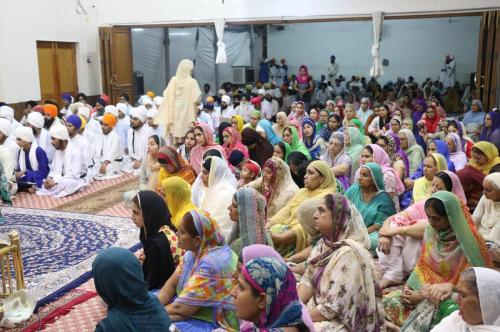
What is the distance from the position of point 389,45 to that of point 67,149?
11574 millimetres

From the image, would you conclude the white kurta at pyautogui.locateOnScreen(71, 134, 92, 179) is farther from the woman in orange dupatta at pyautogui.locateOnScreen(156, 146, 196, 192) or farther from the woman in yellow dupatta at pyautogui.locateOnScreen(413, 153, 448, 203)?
the woman in yellow dupatta at pyautogui.locateOnScreen(413, 153, 448, 203)

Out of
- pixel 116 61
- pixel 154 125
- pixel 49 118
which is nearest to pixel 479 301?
pixel 49 118

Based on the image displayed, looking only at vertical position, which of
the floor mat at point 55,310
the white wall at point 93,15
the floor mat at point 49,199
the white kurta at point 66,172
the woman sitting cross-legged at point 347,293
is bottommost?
the floor mat at point 55,310

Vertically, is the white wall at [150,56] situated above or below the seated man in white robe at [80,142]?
above

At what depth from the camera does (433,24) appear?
14.7 metres

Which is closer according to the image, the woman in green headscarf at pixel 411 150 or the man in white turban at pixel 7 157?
the woman in green headscarf at pixel 411 150

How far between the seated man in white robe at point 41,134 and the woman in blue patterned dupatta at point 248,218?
438cm

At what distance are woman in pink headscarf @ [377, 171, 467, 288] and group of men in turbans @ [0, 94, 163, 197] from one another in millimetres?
2907

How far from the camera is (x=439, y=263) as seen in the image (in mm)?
2680

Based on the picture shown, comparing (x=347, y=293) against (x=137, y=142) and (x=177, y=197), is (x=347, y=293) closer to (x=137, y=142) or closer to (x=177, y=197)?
(x=177, y=197)

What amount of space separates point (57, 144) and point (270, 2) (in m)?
5.57

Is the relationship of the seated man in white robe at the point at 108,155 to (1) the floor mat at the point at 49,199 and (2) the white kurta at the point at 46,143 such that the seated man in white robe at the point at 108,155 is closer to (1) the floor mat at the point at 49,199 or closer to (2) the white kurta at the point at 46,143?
(1) the floor mat at the point at 49,199

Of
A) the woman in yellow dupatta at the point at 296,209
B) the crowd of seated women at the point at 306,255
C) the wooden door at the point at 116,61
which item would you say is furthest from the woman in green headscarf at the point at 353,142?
the wooden door at the point at 116,61

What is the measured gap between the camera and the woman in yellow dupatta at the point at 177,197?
319 cm
